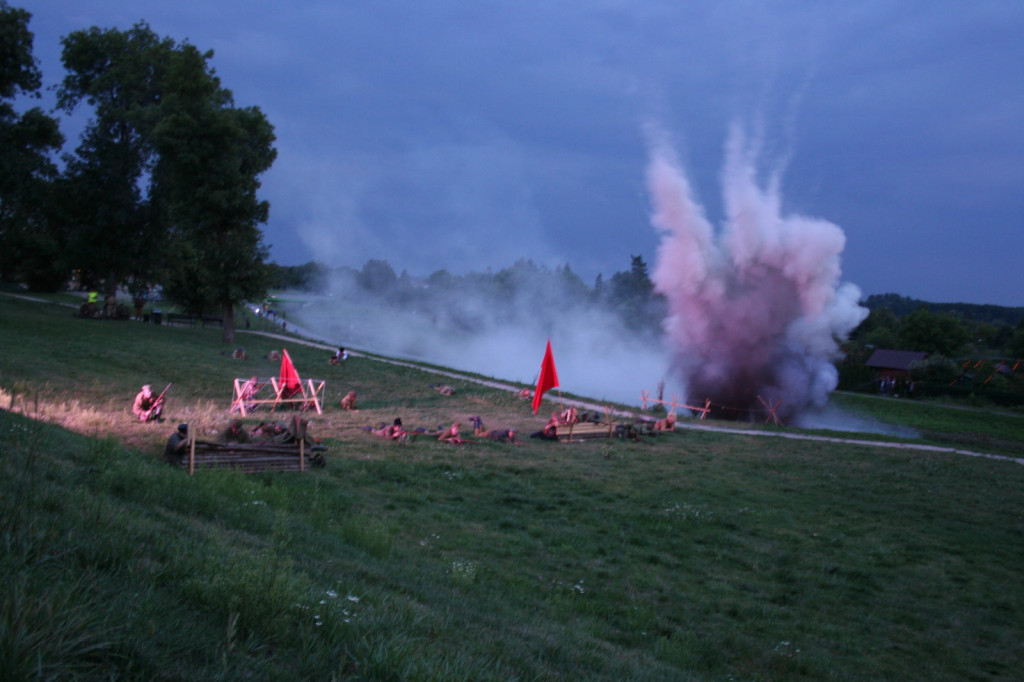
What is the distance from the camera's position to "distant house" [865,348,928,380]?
177ft

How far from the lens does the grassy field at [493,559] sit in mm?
3549

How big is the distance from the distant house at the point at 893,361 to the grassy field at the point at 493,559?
3864 cm

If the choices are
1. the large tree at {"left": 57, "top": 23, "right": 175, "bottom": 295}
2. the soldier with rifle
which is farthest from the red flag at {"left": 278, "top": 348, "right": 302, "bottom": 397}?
the large tree at {"left": 57, "top": 23, "right": 175, "bottom": 295}

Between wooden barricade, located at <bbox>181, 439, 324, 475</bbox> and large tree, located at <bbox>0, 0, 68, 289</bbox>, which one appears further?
large tree, located at <bbox>0, 0, 68, 289</bbox>

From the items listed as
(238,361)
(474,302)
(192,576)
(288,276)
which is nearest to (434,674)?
(192,576)

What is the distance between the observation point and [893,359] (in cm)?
5709

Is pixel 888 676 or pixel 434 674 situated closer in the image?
pixel 434 674

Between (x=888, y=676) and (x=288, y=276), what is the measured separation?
137961 mm

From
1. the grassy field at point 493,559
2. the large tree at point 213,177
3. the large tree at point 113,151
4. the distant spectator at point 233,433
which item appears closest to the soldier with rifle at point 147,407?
the grassy field at point 493,559

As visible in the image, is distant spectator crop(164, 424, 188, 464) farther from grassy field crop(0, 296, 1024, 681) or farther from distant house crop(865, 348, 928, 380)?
distant house crop(865, 348, 928, 380)

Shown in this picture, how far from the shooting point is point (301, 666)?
3.38m

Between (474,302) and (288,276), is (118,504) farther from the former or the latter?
(288,276)

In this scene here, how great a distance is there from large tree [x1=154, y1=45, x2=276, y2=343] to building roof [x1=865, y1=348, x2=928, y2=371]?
4962 centimetres

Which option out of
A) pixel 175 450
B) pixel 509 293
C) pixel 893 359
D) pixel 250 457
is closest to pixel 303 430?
pixel 250 457
